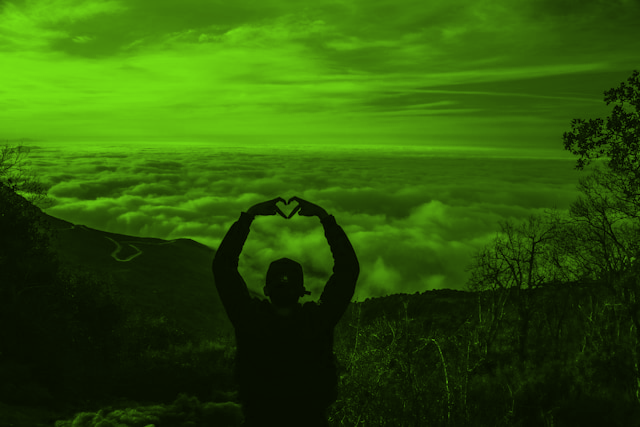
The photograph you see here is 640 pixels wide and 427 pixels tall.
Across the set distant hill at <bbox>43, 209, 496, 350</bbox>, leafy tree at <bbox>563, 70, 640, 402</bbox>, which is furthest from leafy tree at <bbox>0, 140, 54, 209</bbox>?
leafy tree at <bbox>563, 70, 640, 402</bbox>

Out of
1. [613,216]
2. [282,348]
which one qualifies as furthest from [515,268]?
[282,348]

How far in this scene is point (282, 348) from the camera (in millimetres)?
2770

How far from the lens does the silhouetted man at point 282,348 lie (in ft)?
9.09

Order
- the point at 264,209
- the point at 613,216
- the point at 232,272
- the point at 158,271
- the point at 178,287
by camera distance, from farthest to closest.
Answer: the point at 158,271, the point at 178,287, the point at 613,216, the point at 264,209, the point at 232,272

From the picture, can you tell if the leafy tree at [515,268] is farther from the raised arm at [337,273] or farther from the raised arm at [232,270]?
the raised arm at [232,270]

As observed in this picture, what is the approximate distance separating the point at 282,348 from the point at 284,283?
321 mm

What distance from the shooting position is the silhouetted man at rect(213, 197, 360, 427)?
2771 millimetres

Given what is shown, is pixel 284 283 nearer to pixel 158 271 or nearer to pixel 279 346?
pixel 279 346

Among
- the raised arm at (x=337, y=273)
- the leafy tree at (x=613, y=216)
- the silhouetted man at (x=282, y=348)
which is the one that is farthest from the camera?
the leafy tree at (x=613, y=216)

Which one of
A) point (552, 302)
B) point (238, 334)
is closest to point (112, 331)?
point (238, 334)

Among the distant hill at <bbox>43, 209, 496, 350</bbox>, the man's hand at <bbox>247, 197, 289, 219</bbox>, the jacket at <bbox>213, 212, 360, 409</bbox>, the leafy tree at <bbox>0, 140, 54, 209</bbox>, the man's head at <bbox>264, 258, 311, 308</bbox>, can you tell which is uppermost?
the leafy tree at <bbox>0, 140, 54, 209</bbox>

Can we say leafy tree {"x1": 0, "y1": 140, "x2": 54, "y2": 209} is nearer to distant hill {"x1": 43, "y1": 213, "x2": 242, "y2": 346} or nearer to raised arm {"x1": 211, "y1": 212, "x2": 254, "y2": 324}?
distant hill {"x1": 43, "y1": 213, "x2": 242, "y2": 346}

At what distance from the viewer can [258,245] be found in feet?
445

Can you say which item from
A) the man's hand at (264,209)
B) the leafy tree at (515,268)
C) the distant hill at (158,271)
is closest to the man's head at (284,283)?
the man's hand at (264,209)
